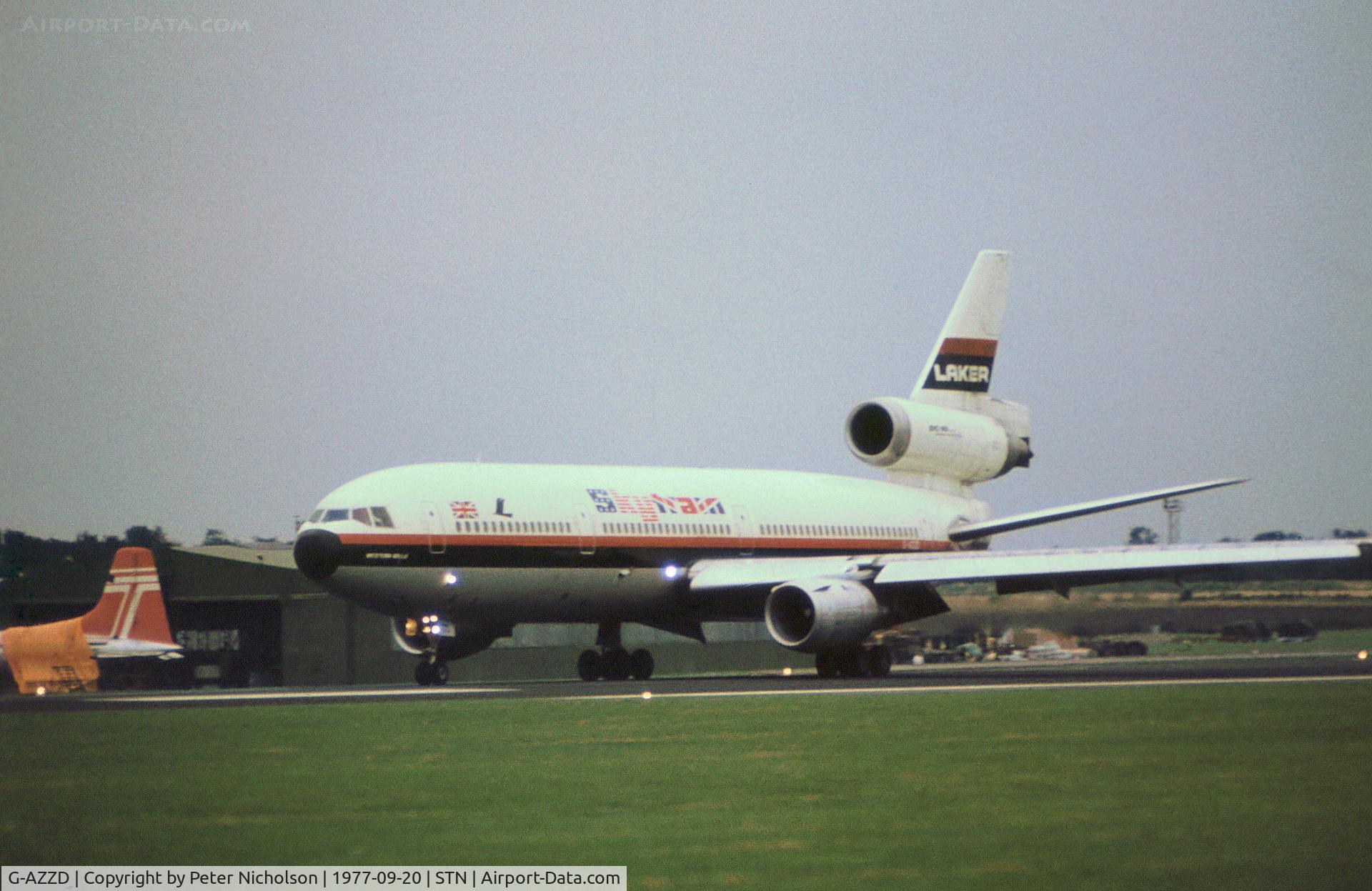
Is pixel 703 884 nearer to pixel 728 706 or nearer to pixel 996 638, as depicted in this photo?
pixel 728 706

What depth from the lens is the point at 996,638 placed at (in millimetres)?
42188

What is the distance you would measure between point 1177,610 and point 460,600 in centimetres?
1532

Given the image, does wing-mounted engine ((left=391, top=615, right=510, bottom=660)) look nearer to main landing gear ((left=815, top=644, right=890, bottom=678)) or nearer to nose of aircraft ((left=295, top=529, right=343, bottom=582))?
nose of aircraft ((left=295, top=529, right=343, bottom=582))

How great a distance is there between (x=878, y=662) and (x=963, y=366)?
1076 cm

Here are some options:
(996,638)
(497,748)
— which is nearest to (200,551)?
(996,638)

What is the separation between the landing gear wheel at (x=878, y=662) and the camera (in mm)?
36156

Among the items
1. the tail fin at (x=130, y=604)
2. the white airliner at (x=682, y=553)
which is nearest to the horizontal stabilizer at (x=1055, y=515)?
the white airliner at (x=682, y=553)

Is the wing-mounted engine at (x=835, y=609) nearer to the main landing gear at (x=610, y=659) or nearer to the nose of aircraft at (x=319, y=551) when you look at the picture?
the main landing gear at (x=610, y=659)

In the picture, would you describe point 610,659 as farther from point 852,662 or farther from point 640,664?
point 852,662

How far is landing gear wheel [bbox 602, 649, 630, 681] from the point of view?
38.0 metres

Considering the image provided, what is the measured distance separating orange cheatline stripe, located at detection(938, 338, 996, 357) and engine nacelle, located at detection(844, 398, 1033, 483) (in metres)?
1.30

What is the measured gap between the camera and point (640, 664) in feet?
126

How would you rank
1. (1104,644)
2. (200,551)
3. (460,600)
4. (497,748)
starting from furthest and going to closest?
(200,551) < (1104,644) < (460,600) < (497,748)

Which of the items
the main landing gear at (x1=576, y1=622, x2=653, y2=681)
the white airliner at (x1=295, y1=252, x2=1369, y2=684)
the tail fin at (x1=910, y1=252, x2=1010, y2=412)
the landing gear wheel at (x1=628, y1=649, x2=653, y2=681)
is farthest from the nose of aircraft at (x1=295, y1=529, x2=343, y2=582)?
the tail fin at (x1=910, y1=252, x2=1010, y2=412)
